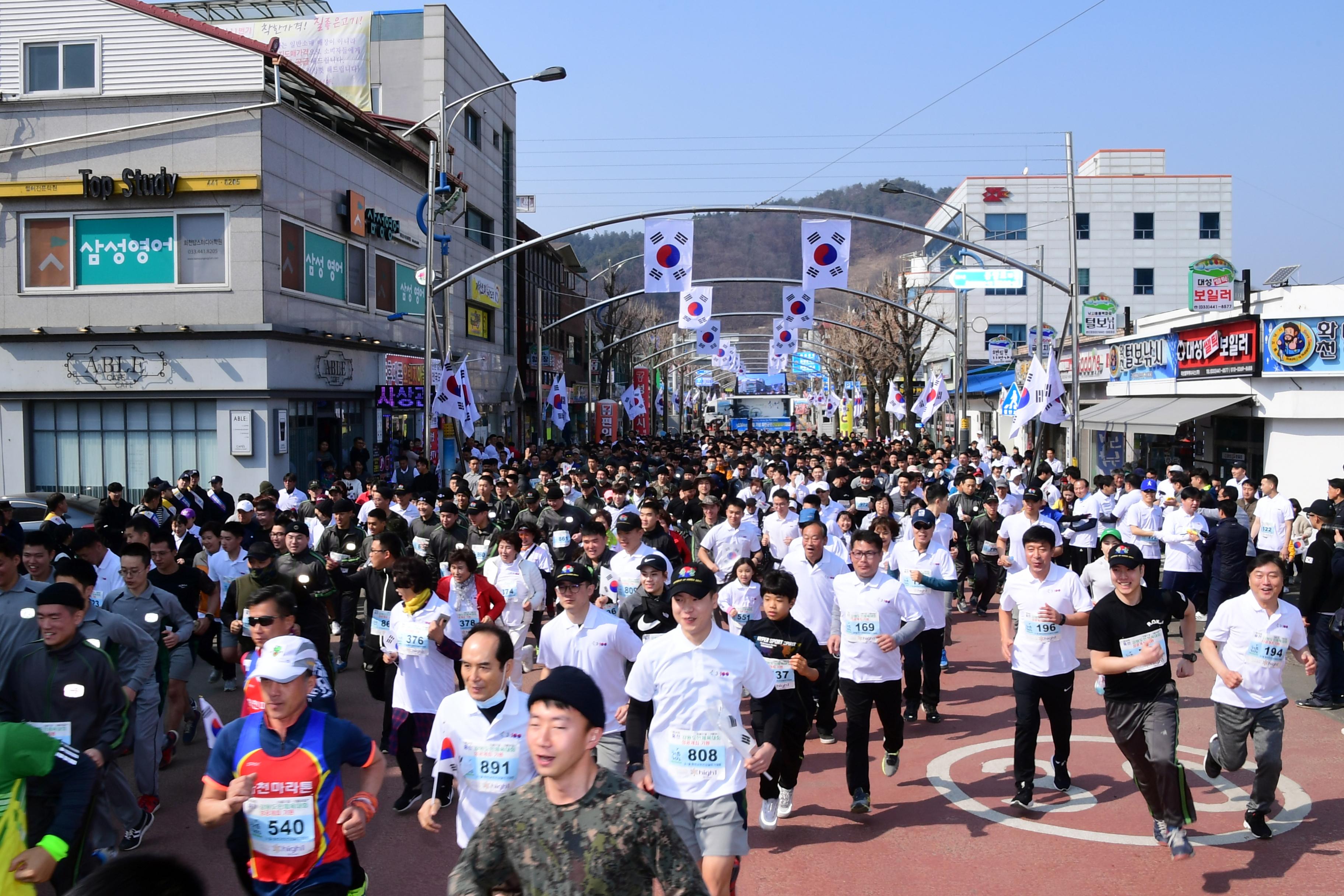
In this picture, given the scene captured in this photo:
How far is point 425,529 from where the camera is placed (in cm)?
1213

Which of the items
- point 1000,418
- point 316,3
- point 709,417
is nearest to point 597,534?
point 1000,418

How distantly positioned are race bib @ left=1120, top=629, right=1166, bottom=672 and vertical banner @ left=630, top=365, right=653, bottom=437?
43.7 meters

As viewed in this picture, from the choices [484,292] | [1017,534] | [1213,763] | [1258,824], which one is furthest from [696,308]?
[1258,824]

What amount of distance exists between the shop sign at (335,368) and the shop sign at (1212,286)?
17735mm

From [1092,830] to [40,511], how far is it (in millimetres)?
14100

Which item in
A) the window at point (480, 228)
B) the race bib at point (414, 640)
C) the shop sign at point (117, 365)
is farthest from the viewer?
the window at point (480, 228)

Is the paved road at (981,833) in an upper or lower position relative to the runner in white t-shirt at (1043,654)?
lower

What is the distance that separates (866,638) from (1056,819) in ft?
5.34

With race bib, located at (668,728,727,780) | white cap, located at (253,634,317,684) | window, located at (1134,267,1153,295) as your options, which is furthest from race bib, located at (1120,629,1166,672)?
window, located at (1134,267,1153,295)

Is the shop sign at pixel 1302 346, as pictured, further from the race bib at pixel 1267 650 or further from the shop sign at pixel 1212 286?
the race bib at pixel 1267 650

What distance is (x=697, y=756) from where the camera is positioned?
17.3 ft

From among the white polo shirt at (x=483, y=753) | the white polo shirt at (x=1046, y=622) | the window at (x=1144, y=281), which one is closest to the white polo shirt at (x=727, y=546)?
the white polo shirt at (x=1046, y=622)

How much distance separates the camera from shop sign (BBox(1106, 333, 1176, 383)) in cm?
2411

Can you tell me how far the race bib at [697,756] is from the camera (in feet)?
17.1
